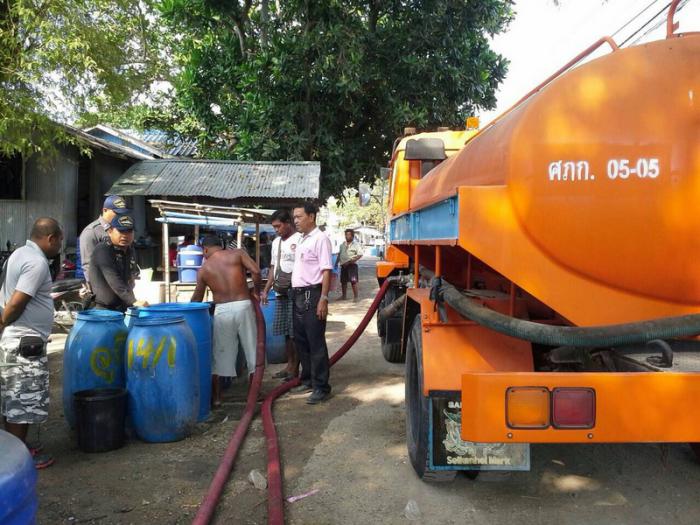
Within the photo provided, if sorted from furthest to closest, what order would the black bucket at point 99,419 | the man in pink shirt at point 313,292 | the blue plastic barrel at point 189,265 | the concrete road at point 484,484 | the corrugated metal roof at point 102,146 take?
the corrugated metal roof at point 102,146, the blue plastic barrel at point 189,265, the man in pink shirt at point 313,292, the black bucket at point 99,419, the concrete road at point 484,484

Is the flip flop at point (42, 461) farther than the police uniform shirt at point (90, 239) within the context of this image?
No

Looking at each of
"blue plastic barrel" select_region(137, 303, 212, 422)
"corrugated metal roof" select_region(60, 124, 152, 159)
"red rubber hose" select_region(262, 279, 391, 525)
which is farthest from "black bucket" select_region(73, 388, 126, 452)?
"corrugated metal roof" select_region(60, 124, 152, 159)

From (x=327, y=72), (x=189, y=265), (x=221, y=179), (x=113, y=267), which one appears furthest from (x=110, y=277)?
(x=327, y=72)

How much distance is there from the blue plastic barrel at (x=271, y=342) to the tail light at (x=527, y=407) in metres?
4.54

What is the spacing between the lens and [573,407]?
209 centimetres

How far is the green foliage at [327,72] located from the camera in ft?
43.2

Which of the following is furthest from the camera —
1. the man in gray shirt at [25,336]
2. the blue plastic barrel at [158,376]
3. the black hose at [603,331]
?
the blue plastic barrel at [158,376]

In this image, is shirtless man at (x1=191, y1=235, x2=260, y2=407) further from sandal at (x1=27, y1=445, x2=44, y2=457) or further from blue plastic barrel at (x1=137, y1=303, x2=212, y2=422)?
sandal at (x1=27, y1=445, x2=44, y2=457)

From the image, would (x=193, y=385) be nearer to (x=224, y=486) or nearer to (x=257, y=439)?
(x=257, y=439)

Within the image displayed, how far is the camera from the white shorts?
15.8ft

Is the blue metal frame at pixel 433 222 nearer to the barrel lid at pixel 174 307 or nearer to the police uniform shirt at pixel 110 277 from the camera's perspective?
the barrel lid at pixel 174 307

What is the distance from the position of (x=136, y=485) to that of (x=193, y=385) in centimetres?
86

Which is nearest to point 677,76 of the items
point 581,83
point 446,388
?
point 581,83

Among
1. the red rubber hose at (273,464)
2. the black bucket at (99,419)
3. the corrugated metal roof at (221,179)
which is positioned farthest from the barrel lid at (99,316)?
the corrugated metal roof at (221,179)
